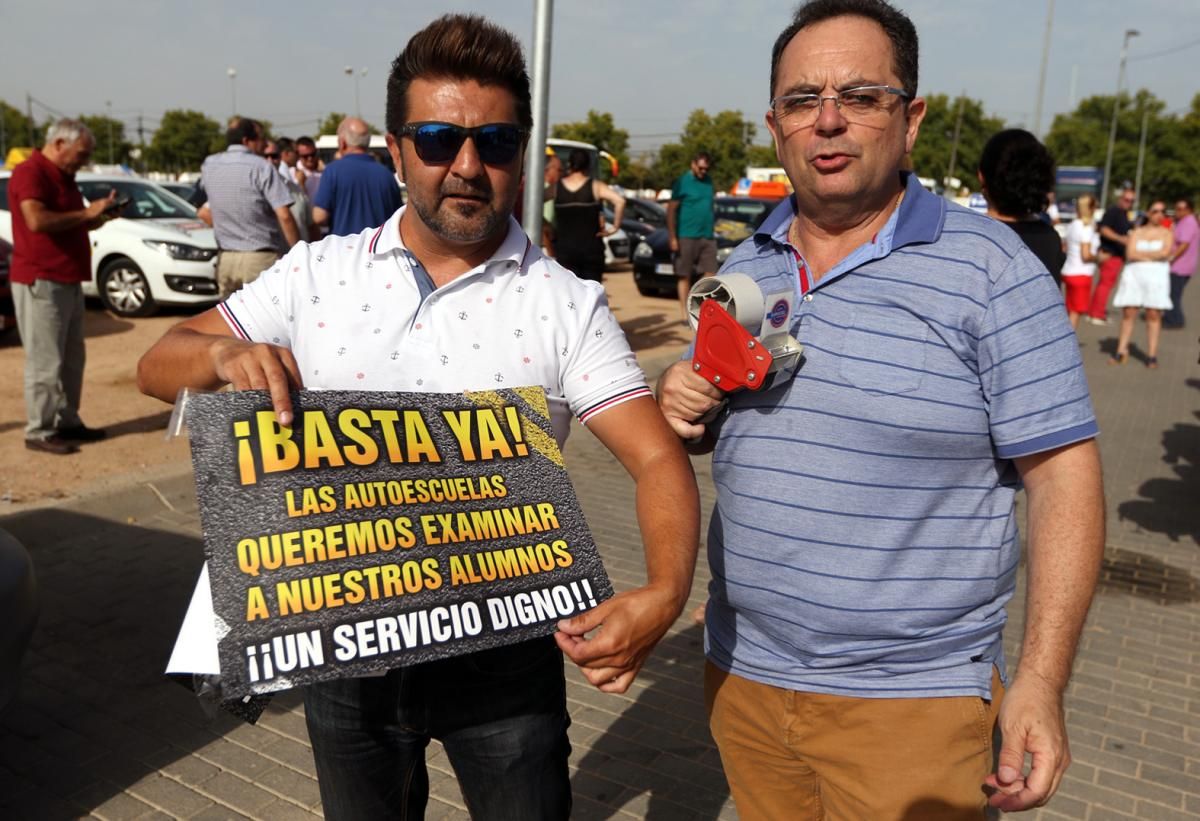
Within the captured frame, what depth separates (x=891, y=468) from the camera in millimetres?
1938

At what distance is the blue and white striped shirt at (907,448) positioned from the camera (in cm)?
188

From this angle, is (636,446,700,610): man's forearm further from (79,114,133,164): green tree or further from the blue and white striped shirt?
(79,114,133,164): green tree

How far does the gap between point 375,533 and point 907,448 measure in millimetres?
991

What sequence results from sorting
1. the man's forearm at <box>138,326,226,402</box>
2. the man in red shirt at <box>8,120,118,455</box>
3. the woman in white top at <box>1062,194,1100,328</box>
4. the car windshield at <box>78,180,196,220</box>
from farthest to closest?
the woman in white top at <box>1062,194,1100,328</box> → the car windshield at <box>78,180,196,220</box> → the man in red shirt at <box>8,120,118,455</box> → the man's forearm at <box>138,326,226,402</box>

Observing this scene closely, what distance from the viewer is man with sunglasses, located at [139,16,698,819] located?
1.91m

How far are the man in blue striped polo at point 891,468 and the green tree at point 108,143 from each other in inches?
3749

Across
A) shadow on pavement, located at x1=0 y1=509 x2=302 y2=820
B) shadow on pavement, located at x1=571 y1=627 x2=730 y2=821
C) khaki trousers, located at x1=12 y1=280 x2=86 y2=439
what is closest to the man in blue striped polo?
shadow on pavement, located at x1=571 y1=627 x2=730 y2=821

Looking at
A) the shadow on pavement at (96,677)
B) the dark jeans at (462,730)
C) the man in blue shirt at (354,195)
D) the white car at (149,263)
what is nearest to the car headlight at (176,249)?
the white car at (149,263)

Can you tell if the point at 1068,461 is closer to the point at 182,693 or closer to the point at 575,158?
the point at 182,693

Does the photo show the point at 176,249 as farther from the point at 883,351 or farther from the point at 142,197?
the point at 883,351

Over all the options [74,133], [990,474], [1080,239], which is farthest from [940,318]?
[1080,239]

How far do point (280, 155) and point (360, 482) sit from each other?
12527 mm

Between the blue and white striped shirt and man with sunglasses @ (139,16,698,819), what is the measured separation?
0.30 m

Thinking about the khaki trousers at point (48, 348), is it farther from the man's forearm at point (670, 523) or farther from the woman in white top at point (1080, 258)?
the woman in white top at point (1080, 258)
